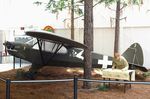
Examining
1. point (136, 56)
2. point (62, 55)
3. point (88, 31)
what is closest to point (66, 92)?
point (88, 31)

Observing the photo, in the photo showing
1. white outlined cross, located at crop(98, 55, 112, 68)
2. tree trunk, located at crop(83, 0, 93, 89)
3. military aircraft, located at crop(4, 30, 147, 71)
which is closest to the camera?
tree trunk, located at crop(83, 0, 93, 89)

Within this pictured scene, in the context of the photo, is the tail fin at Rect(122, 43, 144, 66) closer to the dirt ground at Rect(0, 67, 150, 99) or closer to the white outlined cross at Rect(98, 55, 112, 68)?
the white outlined cross at Rect(98, 55, 112, 68)

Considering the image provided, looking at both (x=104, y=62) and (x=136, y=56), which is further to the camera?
(x=104, y=62)

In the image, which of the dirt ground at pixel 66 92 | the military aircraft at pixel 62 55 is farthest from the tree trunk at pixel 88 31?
the military aircraft at pixel 62 55

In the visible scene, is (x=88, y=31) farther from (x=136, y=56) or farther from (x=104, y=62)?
(x=136, y=56)

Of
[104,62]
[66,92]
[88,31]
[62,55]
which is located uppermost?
[88,31]

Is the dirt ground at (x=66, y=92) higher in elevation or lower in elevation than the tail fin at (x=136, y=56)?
lower

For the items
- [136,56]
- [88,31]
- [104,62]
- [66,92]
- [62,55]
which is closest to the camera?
[66,92]

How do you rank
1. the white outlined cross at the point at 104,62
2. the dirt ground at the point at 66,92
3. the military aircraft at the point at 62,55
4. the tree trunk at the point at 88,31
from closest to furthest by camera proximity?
1. the dirt ground at the point at 66,92
2. the tree trunk at the point at 88,31
3. the military aircraft at the point at 62,55
4. the white outlined cross at the point at 104,62

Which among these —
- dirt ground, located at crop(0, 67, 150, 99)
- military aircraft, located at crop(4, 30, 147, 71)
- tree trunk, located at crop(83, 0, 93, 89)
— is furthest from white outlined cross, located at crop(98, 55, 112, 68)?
tree trunk, located at crop(83, 0, 93, 89)

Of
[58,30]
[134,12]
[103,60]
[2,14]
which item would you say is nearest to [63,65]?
[103,60]

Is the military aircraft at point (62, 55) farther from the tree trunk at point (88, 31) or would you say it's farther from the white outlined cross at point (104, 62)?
the tree trunk at point (88, 31)

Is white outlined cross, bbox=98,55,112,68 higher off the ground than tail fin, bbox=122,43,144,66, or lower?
lower

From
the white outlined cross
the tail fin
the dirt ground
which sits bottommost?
the dirt ground
